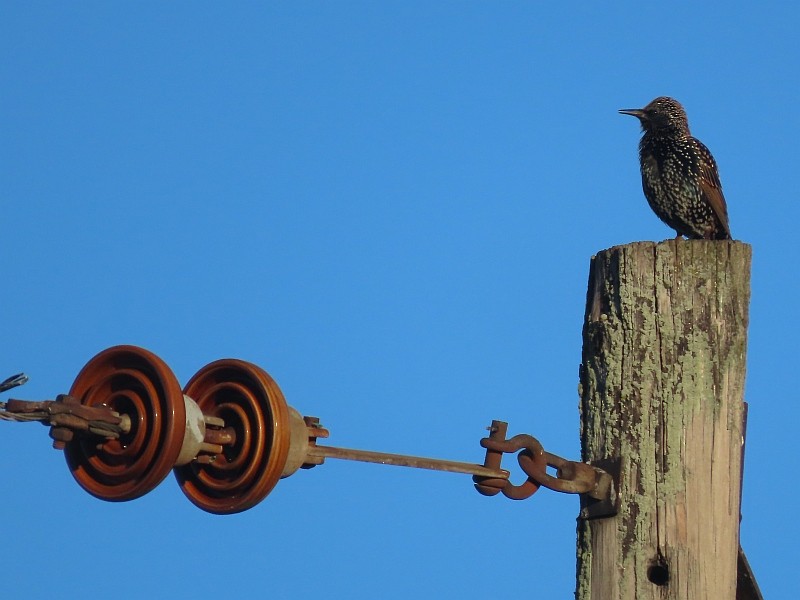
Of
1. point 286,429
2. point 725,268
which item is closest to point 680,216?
point 725,268

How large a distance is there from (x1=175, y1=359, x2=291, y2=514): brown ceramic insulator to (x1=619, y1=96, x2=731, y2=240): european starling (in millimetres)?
4897

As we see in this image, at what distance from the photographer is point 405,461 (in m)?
3.15

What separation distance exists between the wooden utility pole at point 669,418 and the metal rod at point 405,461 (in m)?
0.33

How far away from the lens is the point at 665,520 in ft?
10.5

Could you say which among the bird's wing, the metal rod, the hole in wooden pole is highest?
the bird's wing

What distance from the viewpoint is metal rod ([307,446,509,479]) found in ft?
9.88

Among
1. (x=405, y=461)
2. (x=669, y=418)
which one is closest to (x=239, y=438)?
(x=405, y=461)

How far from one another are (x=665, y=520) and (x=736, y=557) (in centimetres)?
23

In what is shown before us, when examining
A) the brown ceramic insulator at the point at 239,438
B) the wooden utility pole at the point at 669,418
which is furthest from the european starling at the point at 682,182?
the brown ceramic insulator at the point at 239,438

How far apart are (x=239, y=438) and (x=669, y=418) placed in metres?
1.14

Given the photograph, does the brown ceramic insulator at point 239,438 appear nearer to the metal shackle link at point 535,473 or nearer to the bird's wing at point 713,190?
the metal shackle link at point 535,473

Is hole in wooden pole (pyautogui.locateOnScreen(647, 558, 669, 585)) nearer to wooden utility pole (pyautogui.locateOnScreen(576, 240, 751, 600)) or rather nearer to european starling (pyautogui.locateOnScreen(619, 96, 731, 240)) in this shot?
wooden utility pole (pyautogui.locateOnScreen(576, 240, 751, 600))

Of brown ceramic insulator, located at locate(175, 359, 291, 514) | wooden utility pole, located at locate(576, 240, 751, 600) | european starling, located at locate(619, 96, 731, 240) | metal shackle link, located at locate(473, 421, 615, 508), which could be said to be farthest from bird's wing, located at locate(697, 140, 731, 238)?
brown ceramic insulator, located at locate(175, 359, 291, 514)

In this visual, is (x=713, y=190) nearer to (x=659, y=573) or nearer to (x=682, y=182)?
(x=682, y=182)
